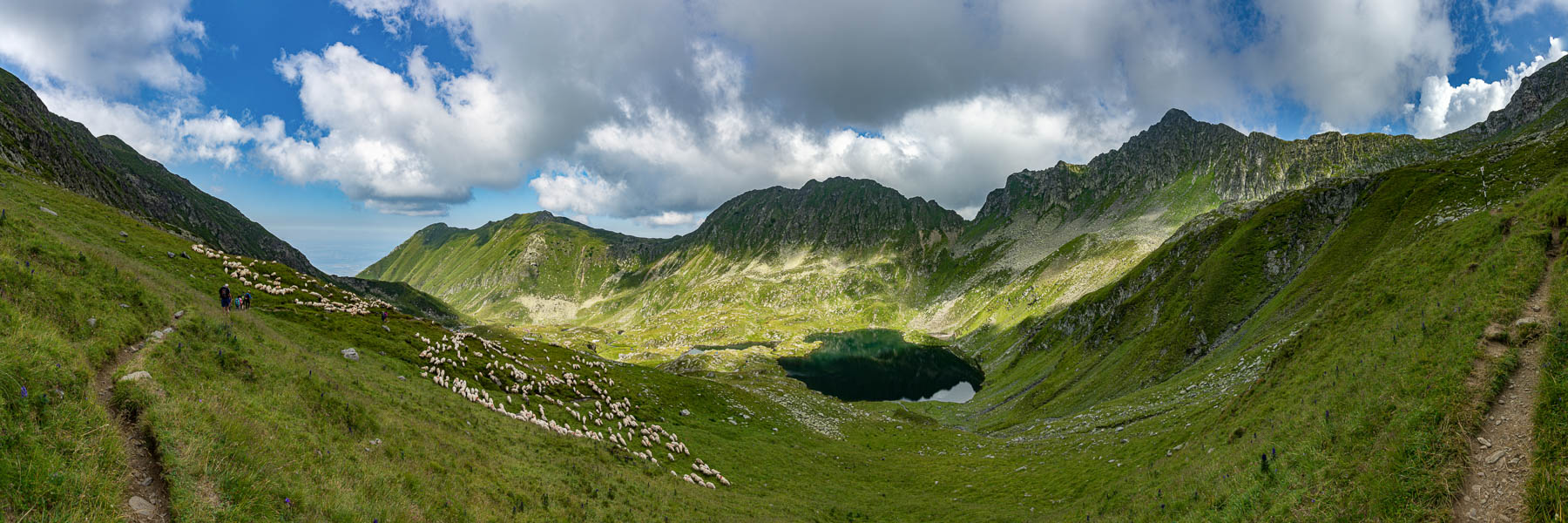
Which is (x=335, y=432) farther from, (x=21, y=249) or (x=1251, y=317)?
(x=1251, y=317)

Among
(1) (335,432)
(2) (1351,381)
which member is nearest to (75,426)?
(1) (335,432)

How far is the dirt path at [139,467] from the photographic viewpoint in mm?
9000

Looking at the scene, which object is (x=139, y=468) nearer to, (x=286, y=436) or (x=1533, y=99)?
(x=286, y=436)

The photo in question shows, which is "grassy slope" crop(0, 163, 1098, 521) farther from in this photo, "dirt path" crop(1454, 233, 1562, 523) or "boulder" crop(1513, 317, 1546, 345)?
"dirt path" crop(1454, 233, 1562, 523)

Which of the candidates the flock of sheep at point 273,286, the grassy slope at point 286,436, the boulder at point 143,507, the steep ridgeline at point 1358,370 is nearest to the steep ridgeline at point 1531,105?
the steep ridgeline at point 1358,370

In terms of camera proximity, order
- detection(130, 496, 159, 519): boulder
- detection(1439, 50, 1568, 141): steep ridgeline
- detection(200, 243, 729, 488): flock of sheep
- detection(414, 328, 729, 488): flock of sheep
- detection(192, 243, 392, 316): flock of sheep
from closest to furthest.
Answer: detection(130, 496, 159, 519): boulder, detection(414, 328, 729, 488): flock of sheep, detection(200, 243, 729, 488): flock of sheep, detection(192, 243, 392, 316): flock of sheep, detection(1439, 50, 1568, 141): steep ridgeline

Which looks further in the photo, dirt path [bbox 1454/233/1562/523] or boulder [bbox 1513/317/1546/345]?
boulder [bbox 1513/317/1546/345]

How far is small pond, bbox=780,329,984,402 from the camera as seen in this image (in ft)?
442

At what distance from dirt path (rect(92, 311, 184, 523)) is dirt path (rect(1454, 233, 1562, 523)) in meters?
24.1

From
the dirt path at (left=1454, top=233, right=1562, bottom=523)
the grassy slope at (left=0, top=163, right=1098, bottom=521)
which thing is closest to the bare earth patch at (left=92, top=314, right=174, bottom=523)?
the grassy slope at (left=0, top=163, right=1098, bottom=521)

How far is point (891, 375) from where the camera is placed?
161750mm

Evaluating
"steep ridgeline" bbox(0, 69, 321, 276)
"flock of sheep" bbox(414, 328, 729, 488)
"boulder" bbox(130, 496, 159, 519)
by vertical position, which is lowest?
"flock of sheep" bbox(414, 328, 729, 488)

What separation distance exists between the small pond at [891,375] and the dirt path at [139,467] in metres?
126

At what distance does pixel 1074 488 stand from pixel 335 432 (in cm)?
3842
